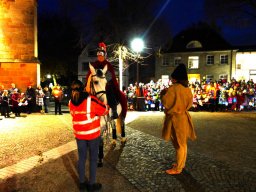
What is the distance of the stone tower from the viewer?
58.5ft

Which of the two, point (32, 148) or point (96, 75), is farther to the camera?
point (32, 148)

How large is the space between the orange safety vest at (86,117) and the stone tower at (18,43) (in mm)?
14245

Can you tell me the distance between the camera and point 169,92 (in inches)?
230

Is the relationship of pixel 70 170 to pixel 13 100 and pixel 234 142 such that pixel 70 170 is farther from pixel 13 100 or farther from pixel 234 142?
pixel 13 100

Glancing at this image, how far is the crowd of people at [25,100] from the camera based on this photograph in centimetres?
1532

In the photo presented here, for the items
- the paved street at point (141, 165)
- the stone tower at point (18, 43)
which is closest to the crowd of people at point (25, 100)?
the stone tower at point (18, 43)

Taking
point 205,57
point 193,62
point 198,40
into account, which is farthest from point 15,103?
point 198,40

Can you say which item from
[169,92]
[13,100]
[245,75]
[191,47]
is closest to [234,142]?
[169,92]

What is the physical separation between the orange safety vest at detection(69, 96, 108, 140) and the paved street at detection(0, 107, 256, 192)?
1069 millimetres

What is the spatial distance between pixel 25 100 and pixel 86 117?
12.7 metres

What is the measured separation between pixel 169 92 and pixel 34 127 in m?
7.71

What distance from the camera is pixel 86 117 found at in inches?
194

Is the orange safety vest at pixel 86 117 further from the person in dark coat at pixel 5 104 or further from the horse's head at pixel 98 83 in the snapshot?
the person in dark coat at pixel 5 104

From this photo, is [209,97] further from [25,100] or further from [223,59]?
[223,59]
